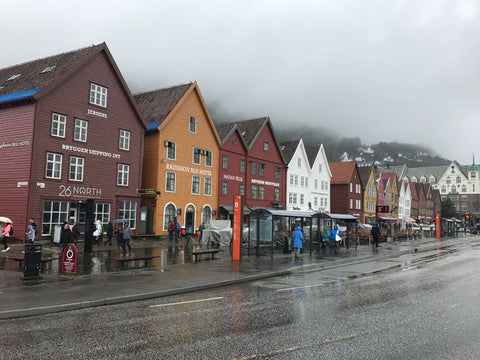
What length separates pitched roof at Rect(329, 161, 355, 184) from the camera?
6712cm

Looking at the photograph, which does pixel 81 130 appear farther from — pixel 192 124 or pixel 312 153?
pixel 312 153

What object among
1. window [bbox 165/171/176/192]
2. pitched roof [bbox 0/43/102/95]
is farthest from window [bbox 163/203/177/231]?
pitched roof [bbox 0/43/102/95]

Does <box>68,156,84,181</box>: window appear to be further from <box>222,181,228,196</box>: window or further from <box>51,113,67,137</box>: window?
<box>222,181,228,196</box>: window

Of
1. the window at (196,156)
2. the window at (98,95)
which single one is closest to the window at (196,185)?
the window at (196,156)

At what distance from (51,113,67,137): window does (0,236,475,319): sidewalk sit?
1234cm

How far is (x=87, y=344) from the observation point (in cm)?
691

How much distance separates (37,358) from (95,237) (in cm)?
2191

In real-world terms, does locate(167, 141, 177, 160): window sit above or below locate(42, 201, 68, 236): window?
above

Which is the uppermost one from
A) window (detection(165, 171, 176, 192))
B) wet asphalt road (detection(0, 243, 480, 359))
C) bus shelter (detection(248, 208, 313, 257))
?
window (detection(165, 171, 176, 192))

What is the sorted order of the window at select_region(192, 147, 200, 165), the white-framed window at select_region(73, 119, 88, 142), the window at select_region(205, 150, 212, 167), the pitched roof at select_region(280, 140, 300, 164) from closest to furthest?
the white-framed window at select_region(73, 119, 88, 142) → the window at select_region(192, 147, 200, 165) → the window at select_region(205, 150, 212, 167) → the pitched roof at select_region(280, 140, 300, 164)

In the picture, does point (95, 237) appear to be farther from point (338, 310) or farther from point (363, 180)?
point (363, 180)

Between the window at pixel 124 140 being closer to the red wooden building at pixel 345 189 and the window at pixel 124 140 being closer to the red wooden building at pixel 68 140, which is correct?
the red wooden building at pixel 68 140

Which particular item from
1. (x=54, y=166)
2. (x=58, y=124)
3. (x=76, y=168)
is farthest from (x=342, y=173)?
(x=54, y=166)

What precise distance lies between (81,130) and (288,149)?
101 feet
